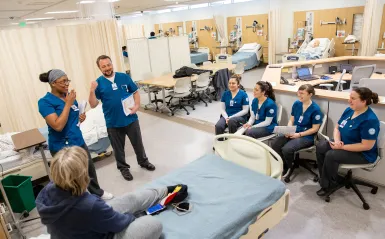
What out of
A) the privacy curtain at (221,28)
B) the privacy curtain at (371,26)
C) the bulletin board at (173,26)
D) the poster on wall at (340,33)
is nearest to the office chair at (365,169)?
the privacy curtain at (371,26)

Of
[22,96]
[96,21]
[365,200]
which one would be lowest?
[365,200]

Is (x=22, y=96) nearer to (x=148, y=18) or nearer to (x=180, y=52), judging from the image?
(x=180, y=52)

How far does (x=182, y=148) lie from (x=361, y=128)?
2.37 meters

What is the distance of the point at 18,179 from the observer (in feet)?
9.41

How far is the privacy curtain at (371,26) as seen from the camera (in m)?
6.04

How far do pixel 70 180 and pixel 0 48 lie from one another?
391cm

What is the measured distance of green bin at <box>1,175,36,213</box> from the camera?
2.68 m

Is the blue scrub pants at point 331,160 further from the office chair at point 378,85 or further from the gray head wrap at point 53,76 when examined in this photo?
the gray head wrap at point 53,76

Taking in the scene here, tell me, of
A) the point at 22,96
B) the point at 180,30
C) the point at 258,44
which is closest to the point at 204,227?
the point at 22,96

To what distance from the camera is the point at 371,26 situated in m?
6.13

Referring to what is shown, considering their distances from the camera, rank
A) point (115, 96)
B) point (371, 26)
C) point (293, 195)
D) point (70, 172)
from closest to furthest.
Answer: point (70, 172), point (293, 195), point (115, 96), point (371, 26)

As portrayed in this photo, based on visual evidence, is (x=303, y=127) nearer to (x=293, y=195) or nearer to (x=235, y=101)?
(x=293, y=195)

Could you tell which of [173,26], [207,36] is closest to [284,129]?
[207,36]

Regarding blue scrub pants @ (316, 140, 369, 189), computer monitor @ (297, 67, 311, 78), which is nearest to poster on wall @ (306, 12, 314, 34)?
computer monitor @ (297, 67, 311, 78)
